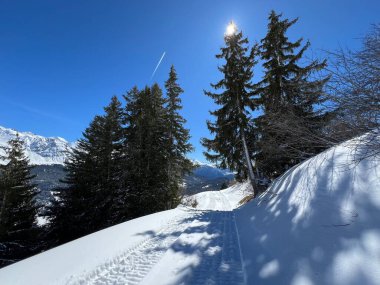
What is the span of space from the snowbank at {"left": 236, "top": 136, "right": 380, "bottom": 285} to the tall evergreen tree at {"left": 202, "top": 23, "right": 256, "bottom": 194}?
9.74 m

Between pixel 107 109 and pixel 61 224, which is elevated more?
pixel 107 109

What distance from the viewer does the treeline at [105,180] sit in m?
16.0

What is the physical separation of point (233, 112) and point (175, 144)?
6.41m

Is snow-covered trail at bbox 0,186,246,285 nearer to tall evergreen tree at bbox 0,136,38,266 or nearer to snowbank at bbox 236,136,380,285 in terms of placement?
snowbank at bbox 236,136,380,285

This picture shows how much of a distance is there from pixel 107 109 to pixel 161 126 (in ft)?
18.4

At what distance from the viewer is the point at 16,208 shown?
17703mm

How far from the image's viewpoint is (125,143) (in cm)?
1950

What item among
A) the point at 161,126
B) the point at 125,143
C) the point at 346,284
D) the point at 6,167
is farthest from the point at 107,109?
the point at 346,284

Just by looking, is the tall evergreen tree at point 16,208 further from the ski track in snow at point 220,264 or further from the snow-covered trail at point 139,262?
the ski track in snow at point 220,264

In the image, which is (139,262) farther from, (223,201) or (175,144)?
(223,201)

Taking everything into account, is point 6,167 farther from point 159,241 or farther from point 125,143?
point 159,241

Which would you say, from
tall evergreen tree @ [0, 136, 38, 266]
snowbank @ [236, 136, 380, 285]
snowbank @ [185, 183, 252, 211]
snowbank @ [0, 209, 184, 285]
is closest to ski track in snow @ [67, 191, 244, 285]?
snowbank @ [0, 209, 184, 285]

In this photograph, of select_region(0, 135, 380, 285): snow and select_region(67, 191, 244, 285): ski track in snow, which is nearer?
select_region(0, 135, 380, 285): snow

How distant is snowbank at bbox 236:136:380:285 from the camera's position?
284cm
